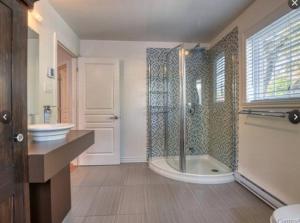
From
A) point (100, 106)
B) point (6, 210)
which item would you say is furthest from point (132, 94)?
point (6, 210)

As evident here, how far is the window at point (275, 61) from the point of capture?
197cm

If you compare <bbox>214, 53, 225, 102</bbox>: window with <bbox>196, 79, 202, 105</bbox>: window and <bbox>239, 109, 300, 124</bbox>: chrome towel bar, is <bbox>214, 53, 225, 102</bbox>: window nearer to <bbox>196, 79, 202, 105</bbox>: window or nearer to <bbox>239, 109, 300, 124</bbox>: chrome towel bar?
<bbox>196, 79, 202, 105</bbox>: window

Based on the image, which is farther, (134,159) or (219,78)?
(134,159)

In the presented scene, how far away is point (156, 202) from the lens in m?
2.40

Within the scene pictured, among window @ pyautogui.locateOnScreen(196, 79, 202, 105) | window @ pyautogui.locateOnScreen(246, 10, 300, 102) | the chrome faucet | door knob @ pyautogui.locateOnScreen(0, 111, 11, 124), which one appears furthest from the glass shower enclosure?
door knob @ pyautogui.locateOnScreen(0, 111, 11, 124)

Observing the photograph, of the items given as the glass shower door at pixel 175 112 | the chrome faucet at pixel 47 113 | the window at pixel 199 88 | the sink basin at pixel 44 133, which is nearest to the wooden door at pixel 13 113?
the sink basin at pixel 44 133

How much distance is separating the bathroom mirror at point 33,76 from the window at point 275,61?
2.51 meters

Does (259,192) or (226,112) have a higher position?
(226,112)

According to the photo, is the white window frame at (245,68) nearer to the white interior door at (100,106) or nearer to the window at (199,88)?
the window at (199,88)

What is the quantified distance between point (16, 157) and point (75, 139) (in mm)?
665

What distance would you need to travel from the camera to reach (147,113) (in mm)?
4082

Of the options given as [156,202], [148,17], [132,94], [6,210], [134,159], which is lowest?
[156,202]

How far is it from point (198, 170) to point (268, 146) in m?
1.28

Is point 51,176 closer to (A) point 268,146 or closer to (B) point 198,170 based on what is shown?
(A) point 268,146
